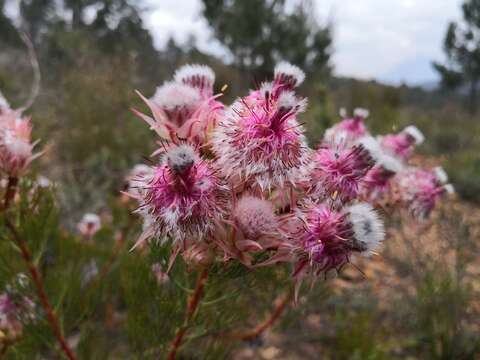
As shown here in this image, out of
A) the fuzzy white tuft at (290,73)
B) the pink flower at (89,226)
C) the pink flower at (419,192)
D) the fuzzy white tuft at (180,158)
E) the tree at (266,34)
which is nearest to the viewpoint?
the fuzzy white tuft at (180,158)

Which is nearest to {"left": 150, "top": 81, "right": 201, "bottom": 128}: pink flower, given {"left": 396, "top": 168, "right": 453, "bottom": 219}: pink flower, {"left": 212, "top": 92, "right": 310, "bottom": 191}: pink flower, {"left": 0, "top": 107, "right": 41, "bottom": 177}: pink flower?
{"left": 212, "top": 92, "right": 310, "bottom": 191}: pink flower

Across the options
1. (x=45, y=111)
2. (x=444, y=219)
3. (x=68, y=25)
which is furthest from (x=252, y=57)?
(x=444, y=219)

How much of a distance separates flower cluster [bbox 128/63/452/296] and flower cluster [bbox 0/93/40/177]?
0.36 meters

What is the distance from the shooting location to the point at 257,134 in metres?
0.66

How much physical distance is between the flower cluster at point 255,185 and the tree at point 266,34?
498 inches

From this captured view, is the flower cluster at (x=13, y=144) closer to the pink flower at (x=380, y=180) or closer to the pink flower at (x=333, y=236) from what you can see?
the pink flower at (x=333, y=236)

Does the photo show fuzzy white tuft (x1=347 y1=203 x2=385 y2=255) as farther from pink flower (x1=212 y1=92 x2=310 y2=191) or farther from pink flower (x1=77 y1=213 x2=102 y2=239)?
pink flower (x1=77 y1=213 x2=102 y2=239)

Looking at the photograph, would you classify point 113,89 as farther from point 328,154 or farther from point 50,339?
point 328,154

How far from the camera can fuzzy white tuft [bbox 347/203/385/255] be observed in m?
0.62

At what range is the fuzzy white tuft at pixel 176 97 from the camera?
0.75 metres

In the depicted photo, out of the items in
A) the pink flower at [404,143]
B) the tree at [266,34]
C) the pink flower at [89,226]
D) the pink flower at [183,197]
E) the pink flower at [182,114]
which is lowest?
the pink flower at [183,197]

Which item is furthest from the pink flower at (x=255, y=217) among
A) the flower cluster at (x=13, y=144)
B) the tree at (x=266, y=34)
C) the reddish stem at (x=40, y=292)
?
the tree at (x=266, y=34)

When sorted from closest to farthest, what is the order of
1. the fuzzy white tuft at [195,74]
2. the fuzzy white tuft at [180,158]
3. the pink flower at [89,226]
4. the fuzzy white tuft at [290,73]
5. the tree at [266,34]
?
1. the fuzzy white tuft at [180,158]
2. the fuzzy white tuft at [290,73]
3. the fuzzy white tuft at [195,74]
4. the pink flower at [89,226]
5. the tree at [266,34]

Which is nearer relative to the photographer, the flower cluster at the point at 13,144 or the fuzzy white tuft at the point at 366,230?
the fuzzy white tuft at the point at 366,230
